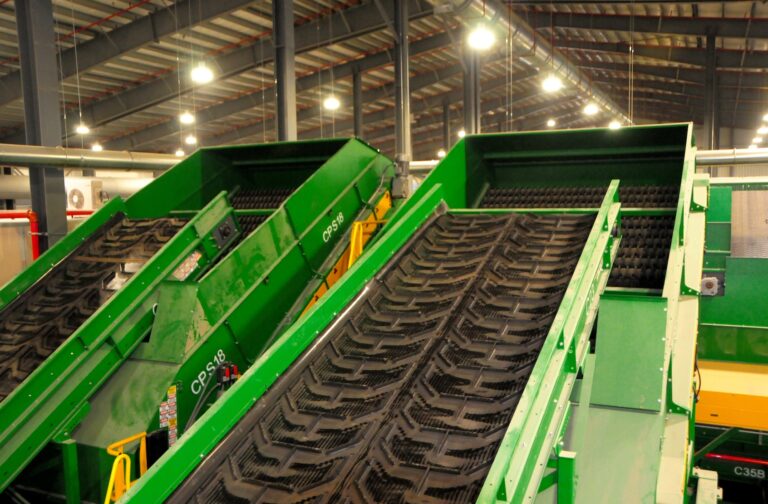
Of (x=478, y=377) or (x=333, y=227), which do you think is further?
(x=333, y=227)

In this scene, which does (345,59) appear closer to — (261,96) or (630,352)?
(261,96)

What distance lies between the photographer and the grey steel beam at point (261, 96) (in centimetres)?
1239

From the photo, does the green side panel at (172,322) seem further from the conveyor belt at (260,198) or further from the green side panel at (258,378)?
the conveyor belt at (260,198)

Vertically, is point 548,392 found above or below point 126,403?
above

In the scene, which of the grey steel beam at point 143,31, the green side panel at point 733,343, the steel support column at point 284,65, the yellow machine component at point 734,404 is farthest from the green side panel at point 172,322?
the grey steel beam at point 143,31

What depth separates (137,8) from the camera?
342 inches

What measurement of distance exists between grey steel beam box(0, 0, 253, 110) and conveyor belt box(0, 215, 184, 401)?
472 cm

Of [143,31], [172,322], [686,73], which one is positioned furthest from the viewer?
[686,73]

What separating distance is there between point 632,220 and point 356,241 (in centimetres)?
208

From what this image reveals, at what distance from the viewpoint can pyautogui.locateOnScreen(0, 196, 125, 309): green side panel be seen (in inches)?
175

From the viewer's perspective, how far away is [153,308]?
4074 mm

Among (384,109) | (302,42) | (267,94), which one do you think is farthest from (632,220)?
(384,109)

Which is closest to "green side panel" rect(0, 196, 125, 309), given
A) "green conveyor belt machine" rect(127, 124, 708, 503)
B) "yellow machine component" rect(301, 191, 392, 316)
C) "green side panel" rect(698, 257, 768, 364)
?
"yellow machine component" rect(301, 191, 392, 316)

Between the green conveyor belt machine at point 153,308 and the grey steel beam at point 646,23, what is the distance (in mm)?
6869
